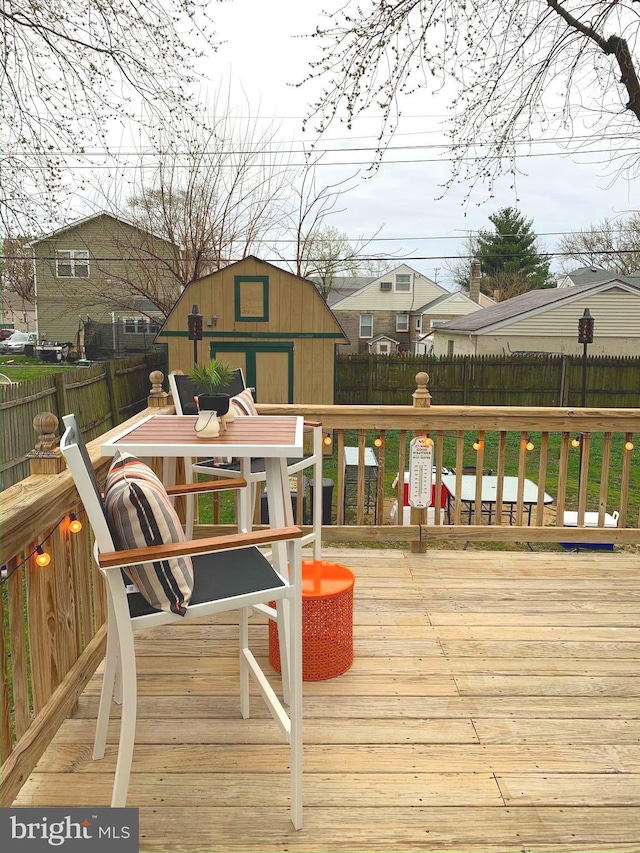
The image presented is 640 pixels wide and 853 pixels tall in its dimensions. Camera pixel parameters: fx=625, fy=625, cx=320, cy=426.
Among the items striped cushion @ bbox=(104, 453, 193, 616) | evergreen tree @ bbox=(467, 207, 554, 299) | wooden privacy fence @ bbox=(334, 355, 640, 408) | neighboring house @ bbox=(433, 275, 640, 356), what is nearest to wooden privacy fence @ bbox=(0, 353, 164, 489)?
striped cushion @ bbox=(104, 453, 193, 616)

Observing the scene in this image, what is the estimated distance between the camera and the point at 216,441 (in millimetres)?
2086

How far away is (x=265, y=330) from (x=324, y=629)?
9533mm

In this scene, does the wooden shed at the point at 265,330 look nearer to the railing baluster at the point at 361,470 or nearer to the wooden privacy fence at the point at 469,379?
the wooden privacy fence at the point at 469,379

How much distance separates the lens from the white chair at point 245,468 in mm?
2521

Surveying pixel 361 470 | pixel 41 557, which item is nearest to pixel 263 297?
pixel 361 470

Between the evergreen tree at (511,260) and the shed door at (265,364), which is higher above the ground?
the evergreen tree at (511,260)

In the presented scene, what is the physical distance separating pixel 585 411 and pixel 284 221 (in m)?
10.9

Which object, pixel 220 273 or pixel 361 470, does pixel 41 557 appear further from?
pixel 220 273

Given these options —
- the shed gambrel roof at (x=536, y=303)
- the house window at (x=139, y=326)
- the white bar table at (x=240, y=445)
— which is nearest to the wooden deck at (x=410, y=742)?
the white bar table at (x=240, y=445)

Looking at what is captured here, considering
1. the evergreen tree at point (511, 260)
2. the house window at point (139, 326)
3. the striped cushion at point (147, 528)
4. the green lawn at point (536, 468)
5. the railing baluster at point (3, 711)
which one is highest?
the evergreen tree at point (511, 260)

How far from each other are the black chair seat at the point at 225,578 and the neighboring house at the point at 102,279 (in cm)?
1260

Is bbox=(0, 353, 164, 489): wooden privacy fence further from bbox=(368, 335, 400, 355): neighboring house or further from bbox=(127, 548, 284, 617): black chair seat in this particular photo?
bbox=(368, 335, 400, 355): neighboring house

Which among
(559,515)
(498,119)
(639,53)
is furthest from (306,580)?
(639,53)

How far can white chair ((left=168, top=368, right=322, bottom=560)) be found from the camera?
2521 millimetres
